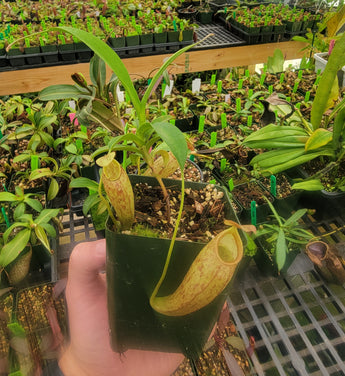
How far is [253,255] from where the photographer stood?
0.97m

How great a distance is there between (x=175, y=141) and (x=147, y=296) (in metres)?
0.24

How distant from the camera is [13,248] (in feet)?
3.17

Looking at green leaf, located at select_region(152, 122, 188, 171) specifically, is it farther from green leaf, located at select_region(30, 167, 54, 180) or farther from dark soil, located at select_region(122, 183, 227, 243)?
green leaf, located at select_region(30, 167, 54, 180)

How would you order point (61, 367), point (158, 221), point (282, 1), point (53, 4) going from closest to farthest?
point (158, 221) < point (61, 367) < point (53, 4) < point (282, 1)

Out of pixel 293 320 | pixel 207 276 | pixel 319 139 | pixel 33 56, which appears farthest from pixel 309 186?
pixel 33 56

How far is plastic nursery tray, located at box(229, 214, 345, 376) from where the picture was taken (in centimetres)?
71

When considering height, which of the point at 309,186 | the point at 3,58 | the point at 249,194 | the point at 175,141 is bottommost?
the point at 249,194

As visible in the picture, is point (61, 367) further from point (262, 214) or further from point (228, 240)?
point (262, 214)

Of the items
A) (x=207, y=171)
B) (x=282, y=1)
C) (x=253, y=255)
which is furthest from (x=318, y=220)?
(x=282, y=1)

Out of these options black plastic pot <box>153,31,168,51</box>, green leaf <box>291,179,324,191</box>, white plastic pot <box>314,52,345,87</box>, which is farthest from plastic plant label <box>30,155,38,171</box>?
white plastic pot <box>314,52,345,87</box>

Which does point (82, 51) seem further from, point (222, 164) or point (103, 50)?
point (103, 50)

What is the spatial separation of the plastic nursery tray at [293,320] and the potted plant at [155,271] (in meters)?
0.27

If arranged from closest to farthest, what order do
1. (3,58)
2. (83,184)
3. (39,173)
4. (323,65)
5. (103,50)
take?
(103,50), (83,184), (39,173), (323,65), (3,58)

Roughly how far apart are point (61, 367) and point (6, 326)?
20 cm
